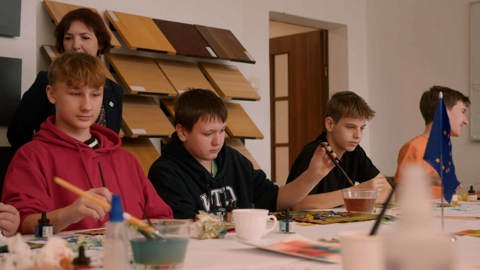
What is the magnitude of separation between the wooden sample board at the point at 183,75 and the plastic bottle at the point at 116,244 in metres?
3.03

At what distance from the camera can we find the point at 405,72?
18.4 feet

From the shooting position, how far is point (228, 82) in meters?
4.32

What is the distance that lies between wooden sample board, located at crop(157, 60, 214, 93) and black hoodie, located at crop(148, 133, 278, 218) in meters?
1.52

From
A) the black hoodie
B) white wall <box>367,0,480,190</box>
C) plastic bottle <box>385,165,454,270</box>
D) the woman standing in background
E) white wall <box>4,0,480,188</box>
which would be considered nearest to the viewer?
plastic bottle <box>385,165,454,270</box>

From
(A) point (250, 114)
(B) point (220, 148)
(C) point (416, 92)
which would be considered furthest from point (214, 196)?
(C) point (416, 92)

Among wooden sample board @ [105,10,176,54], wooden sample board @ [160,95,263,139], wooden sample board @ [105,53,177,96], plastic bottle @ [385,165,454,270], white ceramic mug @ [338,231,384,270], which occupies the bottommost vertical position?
white ceramic mug @ [338,231,384,270]

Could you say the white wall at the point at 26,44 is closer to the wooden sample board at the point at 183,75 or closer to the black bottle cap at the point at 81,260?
the wooden sample board at the point at 183,75

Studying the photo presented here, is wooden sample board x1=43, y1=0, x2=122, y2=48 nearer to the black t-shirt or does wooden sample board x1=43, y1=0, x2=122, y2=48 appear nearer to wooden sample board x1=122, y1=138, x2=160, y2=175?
wooden sample board x1=122, y1=138, x2=160, y2=175

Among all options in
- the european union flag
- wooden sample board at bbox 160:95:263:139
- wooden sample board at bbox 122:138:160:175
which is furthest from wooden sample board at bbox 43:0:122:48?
the european union flag

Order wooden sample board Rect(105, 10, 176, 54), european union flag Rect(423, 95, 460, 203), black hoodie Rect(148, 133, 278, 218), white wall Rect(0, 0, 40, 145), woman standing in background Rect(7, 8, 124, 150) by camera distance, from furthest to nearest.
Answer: wooden sample board Rect(105, 10, 176, 54) < white wall Rect(0, 0, 40, 145) < woman standing in background Rect(7, 8, 124, 150) < black hoodie Rect(148, 133, 278, 218) < european union flag Rect(423, 95, 460, 203)

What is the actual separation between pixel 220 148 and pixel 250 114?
93.0 inches

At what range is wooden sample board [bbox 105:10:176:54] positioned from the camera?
12.4 ft

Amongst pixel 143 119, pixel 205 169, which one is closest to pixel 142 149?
pixel 143 119

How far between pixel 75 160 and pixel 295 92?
172 inches
